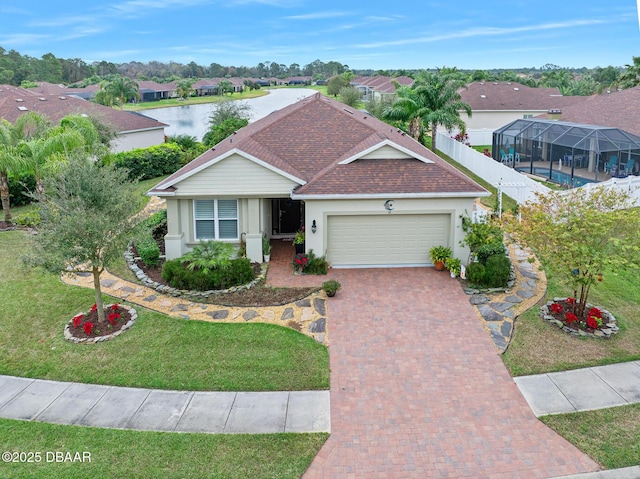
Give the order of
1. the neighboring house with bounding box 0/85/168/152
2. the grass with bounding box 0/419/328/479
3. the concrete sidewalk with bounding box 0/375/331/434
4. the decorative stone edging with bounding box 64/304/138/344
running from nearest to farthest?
the grass with bounding box 0/419/328/479
the concrete sidewalk with bounding box 0/375/331/434
the decorative stone edging with bounding box 64/304/138/344
the neighboring house with bounding box 0/85/168/152

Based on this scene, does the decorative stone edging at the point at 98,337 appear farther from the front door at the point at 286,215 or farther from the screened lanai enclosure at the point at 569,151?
the screened lanai enclosure at the point at 569,151

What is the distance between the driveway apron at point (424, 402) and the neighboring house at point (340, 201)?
254 centimetres

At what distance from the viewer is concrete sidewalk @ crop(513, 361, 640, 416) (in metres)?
10.0

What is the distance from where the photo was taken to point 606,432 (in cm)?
927

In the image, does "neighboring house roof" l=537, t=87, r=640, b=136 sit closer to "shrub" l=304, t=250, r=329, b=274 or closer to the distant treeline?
the distant treeline

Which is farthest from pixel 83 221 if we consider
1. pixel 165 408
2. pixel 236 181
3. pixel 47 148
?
pixel 47 148

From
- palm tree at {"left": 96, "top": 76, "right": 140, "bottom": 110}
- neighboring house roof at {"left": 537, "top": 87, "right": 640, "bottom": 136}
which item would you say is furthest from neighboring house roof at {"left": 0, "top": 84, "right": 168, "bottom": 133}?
neighboring house roof at {"left": 537, "top": 87, "right": 640, "bottom": 136}

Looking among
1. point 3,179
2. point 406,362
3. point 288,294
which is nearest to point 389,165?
point 288,294

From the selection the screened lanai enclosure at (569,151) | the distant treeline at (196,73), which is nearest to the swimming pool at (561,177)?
the screened lanai enclosure at (569,151)

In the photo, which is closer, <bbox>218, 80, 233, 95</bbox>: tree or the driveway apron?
the driveway apron

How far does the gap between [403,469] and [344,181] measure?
10023 millimetres

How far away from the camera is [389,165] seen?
17344 mm

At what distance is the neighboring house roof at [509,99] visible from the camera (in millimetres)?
45938

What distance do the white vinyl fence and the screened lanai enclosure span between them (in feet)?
10.3
